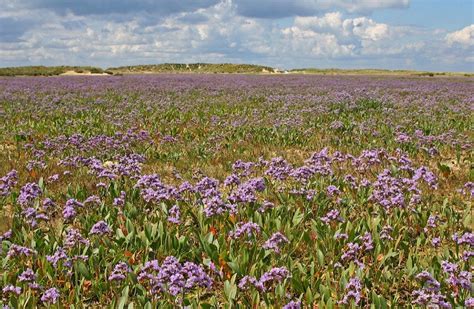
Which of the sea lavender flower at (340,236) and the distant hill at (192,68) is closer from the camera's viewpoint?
the sea lavender flower at (340,236)

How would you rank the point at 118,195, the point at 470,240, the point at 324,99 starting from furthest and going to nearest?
1. the point at 324,99
2. the point at 118,195
3. the point at 470,240

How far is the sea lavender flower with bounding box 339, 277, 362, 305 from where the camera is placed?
368 cm

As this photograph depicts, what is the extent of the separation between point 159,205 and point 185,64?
111889 mm

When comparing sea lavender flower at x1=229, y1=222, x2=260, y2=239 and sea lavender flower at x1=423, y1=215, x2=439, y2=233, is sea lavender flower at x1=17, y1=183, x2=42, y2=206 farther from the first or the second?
sea lavender flower at x1=423, y1=215, x2=439, y2=233

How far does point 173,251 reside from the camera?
16.3ft

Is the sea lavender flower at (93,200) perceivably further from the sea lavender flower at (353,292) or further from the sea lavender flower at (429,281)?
the sea lavender flower at (429,281)

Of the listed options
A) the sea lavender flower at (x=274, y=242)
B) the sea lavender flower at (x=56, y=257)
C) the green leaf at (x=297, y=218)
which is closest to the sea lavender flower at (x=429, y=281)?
the sea lavender flower at (x=274, y=242)

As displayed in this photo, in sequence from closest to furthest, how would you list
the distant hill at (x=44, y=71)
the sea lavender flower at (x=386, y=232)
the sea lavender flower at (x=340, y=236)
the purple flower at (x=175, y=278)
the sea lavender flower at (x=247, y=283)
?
the purple flower at (x=175, y=278)
the sea lavender flower at (x=247, y=283)
the sea lavender flower at (x=340, y=236)
the sea lavender flower at (x=386, y=232)
the distant hill at (x=44, y=71)

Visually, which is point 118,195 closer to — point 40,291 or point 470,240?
point 40,291

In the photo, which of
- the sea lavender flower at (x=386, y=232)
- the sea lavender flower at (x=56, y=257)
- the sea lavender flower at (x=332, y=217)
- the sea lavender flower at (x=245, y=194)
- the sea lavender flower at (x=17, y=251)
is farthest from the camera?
the sea lavender flower at (x=245, y=194)

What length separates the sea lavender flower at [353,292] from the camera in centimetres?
368

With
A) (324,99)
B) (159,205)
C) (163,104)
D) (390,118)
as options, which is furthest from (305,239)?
(324,99)

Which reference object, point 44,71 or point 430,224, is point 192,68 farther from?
point 430,224

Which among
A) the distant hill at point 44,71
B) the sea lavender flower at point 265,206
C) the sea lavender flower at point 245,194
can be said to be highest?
the distant hill at point 44,71
